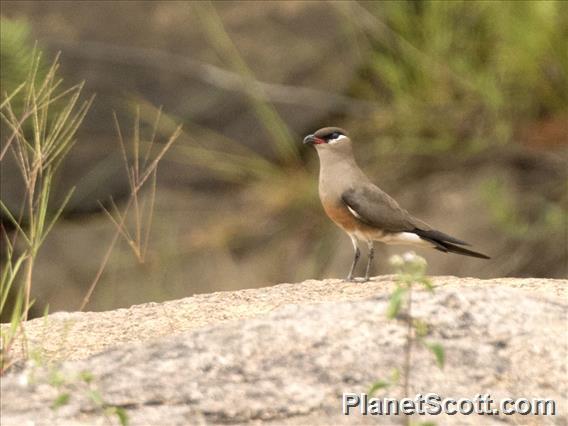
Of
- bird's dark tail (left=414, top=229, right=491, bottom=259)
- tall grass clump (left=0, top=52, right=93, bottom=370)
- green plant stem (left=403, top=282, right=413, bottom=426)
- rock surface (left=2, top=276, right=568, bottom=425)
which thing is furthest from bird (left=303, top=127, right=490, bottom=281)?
green plant stem (left=403, top=282, right=413, bottom=426)

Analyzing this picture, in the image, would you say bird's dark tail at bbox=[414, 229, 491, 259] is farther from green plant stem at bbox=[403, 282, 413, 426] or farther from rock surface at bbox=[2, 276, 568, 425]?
green plant stem at bbox=[403, 282, 413, 426]

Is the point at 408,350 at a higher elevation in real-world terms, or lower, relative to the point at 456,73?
lower

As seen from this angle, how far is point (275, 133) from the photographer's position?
486 centimetres

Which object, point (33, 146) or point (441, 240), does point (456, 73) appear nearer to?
point (441, 240)

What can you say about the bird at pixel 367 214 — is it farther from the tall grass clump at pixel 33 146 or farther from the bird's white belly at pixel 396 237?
the tall grass clump at pixel 33 146

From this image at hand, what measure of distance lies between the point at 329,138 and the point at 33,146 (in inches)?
48.9

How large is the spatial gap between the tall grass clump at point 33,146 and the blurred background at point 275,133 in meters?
0.22

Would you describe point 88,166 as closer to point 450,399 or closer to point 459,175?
point 459,175

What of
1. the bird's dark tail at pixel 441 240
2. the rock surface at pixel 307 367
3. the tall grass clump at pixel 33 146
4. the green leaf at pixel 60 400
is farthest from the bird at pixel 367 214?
the green leaf at pixel 60 400

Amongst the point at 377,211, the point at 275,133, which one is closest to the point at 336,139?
→ the point at 377,211

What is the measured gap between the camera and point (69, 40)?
4980 mm

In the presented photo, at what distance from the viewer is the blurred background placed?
4879 millimetres

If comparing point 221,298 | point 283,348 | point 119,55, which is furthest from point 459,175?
point 283,348

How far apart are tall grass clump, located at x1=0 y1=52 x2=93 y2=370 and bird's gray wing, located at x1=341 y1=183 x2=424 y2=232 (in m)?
0.77
